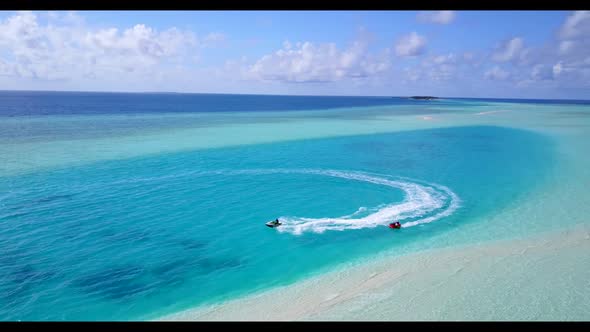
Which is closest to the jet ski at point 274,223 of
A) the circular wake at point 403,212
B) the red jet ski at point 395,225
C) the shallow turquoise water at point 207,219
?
the circular wake at point 403,212

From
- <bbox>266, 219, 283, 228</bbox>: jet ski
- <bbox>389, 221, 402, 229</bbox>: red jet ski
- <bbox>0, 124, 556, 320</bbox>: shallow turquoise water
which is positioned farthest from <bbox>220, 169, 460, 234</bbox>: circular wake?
<bbox>389, 221, 402, 229</bbox>: red jet ski

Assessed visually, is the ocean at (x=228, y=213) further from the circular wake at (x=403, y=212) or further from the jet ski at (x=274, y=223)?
the jet ski at (x=274, y=223)

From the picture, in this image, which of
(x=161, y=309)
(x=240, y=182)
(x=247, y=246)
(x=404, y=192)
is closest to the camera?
(x=161, y=309)

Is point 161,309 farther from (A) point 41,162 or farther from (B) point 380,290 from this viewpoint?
(A) point 41,162

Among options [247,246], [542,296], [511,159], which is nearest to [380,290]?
[542,296]

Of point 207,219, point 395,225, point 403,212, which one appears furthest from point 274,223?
point 403,212

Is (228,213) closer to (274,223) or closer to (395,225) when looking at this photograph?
(274,223)
